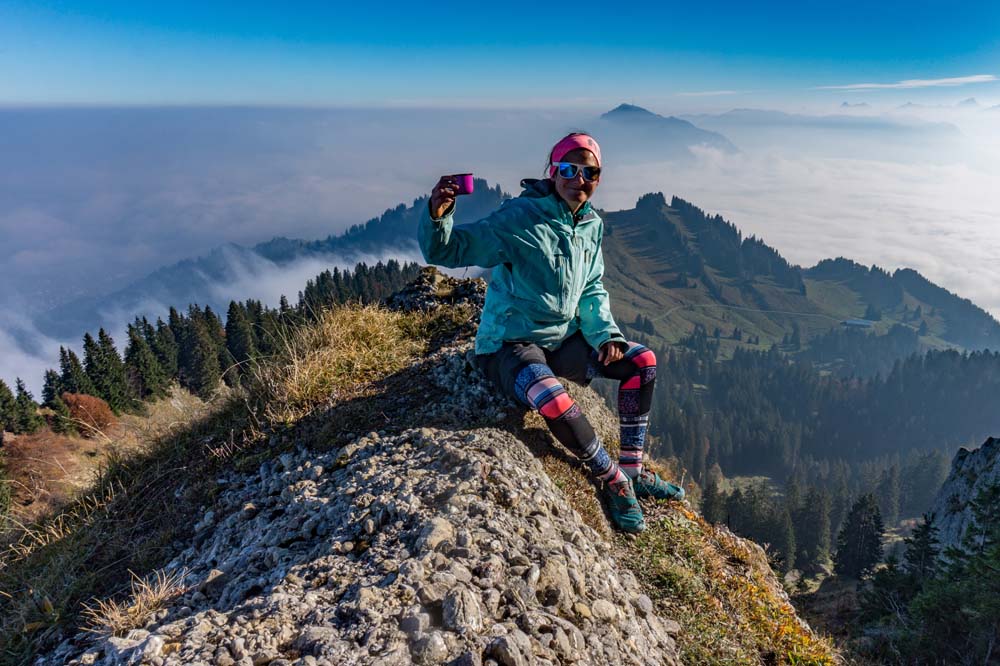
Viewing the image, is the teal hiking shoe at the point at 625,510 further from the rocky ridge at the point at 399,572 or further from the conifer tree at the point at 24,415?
the conifer tree at the point at 24,415

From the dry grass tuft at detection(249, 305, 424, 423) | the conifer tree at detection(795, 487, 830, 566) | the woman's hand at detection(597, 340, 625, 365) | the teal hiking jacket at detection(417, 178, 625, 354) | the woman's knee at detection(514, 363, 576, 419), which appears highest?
the teal hiking jacket at detection(417, 178, 625, 354)

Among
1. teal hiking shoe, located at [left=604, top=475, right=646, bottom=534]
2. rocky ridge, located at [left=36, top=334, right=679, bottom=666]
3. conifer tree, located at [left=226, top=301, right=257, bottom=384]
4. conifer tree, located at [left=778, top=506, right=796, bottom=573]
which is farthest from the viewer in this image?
conifer tree, located at [left=778, top=506, right=796, bottom=573]

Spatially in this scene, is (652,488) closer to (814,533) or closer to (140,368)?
(140,368)

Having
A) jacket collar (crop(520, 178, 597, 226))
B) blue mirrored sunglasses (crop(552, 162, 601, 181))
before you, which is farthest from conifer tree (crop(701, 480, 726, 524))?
blue mirrored sunglasses (crop(552, 162, 601, 181))

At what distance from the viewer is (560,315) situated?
659 cm

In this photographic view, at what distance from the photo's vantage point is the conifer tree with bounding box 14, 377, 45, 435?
6203 cm

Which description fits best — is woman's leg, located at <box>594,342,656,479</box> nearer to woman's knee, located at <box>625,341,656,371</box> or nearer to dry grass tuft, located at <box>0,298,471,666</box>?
woman's knee, located at <box>625,341,656,371</box>

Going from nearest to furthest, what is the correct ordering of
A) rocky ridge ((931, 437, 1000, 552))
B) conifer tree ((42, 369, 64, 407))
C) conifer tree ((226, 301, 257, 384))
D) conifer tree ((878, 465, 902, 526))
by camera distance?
rocky ridge ((931, 437, 1000, 552)), conifer tree ((42, 369, 64, 407)), conifer tree ((226, 301, 257, 384)), conifer tree ((878, 465, 902, 526))

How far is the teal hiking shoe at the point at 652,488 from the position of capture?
7031 mm

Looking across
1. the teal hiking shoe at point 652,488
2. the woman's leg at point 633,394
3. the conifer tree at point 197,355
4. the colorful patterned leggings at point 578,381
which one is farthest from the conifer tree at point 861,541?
the conifer tree at point 197,355

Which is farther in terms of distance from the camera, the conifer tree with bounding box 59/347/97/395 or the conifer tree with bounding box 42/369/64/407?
the conifer tree with bounding box 42/369/64/407

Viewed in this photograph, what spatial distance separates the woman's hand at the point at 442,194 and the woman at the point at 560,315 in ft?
0.73

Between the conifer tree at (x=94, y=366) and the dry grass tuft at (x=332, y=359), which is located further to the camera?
the conifer tree at (x=94, y=366)

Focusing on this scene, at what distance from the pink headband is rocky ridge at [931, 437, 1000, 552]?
46.4 m
